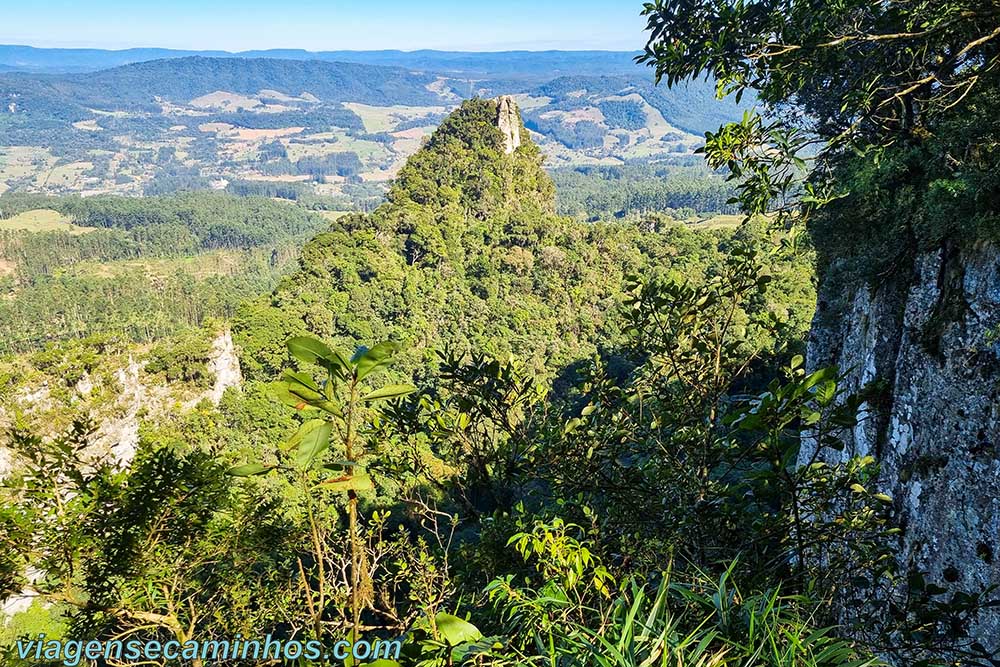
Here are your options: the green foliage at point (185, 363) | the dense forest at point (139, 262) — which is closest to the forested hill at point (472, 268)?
the green foliage at point (185, 363)

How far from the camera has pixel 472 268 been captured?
3650 centimetres

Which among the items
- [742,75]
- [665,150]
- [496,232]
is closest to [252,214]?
[496,232]

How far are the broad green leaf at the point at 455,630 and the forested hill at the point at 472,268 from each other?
2505cm

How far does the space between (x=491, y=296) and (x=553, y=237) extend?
586 centimetres

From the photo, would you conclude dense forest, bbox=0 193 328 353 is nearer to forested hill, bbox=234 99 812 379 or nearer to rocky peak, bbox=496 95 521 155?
forested hill, bbox=234 99 812 379

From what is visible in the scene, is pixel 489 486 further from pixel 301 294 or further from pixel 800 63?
pixel 301 294

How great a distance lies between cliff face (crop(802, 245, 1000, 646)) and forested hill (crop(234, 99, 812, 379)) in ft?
71.5

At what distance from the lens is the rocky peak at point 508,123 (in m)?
43.4

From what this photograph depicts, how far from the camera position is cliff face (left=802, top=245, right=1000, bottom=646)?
3.62 m

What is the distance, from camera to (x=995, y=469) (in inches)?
140

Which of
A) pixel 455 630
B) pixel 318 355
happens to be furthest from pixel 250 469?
pixel 455 630

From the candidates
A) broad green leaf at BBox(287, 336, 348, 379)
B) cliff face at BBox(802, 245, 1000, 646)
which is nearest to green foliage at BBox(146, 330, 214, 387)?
cliff face at BBox(802, 245, 1000, 646)

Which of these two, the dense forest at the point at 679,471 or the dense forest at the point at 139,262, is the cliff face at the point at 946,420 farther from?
the dense forest at the point at 139,262

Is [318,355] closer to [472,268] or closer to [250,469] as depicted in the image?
[250,469]
